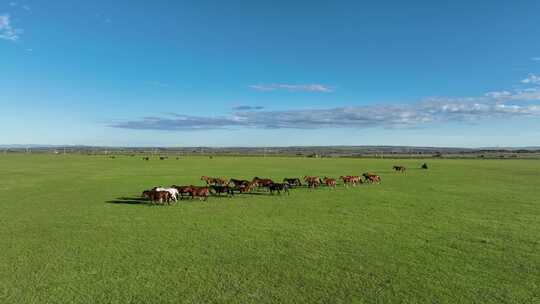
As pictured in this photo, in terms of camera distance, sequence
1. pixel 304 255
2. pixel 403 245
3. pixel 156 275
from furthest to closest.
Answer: pixel 403 245, pixel 304 255, pixel 156 275

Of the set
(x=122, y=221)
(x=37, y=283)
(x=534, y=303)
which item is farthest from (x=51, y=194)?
(x=534, y=303)

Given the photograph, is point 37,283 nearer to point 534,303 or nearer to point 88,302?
point 88,302

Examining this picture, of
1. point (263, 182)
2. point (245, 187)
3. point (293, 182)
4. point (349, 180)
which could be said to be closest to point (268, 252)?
point (245, 187)

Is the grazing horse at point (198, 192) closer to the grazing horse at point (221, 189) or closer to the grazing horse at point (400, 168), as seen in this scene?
the grazing horse at point (221, 189)

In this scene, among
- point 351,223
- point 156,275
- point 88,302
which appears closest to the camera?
point 88,302

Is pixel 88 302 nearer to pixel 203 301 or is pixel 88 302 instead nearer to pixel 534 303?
pixel 203 301

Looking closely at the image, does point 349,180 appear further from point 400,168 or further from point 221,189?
point 400,168

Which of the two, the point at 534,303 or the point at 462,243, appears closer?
the point at 534,303

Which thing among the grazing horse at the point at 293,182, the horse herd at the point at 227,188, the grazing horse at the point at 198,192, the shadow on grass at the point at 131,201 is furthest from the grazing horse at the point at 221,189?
the grazing horse at the point at 293,182
